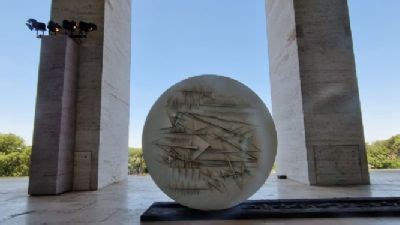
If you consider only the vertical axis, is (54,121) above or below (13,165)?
above

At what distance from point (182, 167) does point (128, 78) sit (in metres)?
10.3

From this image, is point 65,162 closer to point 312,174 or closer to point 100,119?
point 100,119

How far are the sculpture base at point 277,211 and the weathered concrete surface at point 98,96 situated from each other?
5.13 metres

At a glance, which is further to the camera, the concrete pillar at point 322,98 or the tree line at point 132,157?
the tree line at point 132,157

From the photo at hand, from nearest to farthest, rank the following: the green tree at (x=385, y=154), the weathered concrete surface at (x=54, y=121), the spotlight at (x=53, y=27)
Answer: the weathered concrete surface at (x=54, y=121) → the spotlight at (x=53, y=27) → the green tree at (x=385, y=154)

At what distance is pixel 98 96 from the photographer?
9781 millimetres

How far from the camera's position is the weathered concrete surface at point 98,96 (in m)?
9.50

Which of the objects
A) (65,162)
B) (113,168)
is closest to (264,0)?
(113,168)

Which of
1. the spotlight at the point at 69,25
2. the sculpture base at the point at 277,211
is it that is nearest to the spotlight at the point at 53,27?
the spotlight at the point at 69,25

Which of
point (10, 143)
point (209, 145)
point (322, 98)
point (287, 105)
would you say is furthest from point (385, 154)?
point (10, 143)

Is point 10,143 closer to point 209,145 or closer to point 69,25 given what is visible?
point 69,25

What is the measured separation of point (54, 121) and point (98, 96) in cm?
168

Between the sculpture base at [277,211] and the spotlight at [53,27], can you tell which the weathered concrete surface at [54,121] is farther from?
the sculpture base at [277,211]

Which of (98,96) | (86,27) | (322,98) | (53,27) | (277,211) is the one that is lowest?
(277,211)
